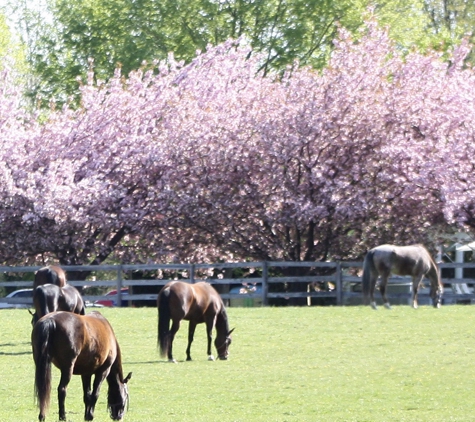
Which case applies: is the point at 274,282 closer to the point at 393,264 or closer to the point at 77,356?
the point at 393,264

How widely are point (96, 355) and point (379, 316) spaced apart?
44.9ft

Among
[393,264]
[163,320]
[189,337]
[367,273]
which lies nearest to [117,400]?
[163,320]

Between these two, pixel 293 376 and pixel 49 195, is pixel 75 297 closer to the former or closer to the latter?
pixel 293 376

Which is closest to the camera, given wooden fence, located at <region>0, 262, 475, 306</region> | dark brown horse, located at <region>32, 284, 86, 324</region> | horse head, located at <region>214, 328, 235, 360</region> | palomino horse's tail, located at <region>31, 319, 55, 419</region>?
palomino horse's tail, located at <region>31, 319, 55, 419</region>

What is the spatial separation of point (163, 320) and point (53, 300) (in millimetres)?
1831

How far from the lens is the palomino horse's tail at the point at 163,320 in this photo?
52.4ft

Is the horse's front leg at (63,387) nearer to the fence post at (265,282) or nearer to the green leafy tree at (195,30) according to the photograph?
the fence post at (265,282)

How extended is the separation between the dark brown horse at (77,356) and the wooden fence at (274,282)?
17.3 meters

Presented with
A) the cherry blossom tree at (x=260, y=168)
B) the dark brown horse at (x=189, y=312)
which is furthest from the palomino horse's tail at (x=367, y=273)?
the dark brown horse at (x=189, y=312)

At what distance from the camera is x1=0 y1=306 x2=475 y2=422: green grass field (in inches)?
456

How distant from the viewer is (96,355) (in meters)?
10.3

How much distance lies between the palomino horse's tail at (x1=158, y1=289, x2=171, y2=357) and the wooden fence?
1179 centimetres

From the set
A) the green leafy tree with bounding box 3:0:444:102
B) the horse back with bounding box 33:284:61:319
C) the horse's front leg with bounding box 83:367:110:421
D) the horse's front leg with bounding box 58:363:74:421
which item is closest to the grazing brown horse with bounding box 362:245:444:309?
the horse back with bounding box 33:284:61:319

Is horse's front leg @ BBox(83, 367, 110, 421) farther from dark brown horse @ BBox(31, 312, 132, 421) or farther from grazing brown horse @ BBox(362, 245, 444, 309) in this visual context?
grazing brown horse @ BBox(362, 245, 444, 309)
